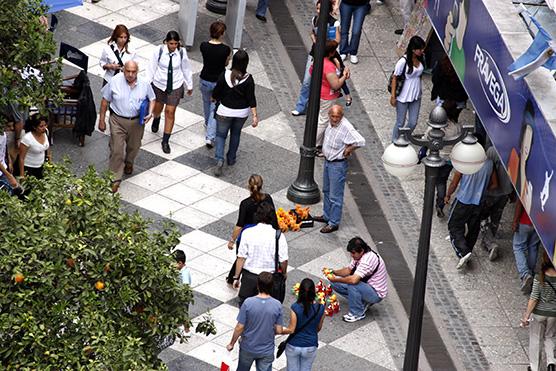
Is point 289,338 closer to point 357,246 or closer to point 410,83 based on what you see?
point 357,246

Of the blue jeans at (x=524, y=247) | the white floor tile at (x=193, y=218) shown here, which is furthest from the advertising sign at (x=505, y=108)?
the white floor tile at (x=193, y=218)

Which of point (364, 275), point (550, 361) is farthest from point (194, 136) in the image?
point (550, 361)

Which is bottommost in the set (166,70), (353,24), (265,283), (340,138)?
(353,24)

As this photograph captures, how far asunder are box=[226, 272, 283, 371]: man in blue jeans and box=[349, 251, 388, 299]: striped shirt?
1867 millimetres

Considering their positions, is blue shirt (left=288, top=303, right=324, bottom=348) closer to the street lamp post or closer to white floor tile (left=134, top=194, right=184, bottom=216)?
the street lamp post

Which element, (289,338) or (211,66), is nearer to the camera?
(289,338)

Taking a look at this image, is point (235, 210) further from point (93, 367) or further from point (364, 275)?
point (93, 367)

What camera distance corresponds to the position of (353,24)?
22.5 metres

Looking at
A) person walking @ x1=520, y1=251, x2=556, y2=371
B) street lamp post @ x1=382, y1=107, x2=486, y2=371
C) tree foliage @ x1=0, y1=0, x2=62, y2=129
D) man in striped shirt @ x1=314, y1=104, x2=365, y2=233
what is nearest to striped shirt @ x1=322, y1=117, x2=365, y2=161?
man in striped shirt @ x1=314, y1=104, x2=365, y2=233

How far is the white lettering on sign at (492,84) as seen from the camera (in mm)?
16312

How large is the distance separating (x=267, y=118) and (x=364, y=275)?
4988 mm

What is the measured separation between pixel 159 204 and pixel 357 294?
10.8 feet

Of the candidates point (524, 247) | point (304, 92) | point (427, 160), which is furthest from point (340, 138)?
point (427, 160)

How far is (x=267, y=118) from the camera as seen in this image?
2108 cm
